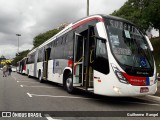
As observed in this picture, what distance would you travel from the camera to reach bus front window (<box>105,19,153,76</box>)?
10.0 meters

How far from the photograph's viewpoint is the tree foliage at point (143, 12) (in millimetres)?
29844

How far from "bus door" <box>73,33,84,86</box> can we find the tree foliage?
57.5 feet

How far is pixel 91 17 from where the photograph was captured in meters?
11.6

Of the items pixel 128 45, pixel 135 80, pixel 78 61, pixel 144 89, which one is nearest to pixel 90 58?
pixel 78 61

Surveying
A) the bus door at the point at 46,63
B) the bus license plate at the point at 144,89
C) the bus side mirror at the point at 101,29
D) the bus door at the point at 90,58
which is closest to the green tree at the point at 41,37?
the bus door at the point at 46,63

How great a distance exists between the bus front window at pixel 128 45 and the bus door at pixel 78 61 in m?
2.11

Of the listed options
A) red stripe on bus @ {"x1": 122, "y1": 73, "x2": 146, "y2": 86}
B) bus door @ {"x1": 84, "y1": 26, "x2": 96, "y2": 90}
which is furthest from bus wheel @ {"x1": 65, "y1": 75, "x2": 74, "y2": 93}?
red stripe on bus @ {"x1": 122, "y1": 73, "x2": 146, "y2": 86}

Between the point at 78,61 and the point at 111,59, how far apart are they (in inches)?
110

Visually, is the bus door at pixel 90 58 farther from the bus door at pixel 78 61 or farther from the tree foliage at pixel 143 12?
the tree foliage at pixel 143 12

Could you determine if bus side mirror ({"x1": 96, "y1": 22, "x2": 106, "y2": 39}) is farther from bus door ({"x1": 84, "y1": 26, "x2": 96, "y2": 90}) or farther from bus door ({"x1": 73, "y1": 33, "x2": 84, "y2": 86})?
bus door ({"x1": 73, "y1": 33, "x2": 84, "y2": 86})

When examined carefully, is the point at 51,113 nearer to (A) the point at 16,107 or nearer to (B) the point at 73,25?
(A) the point at 16,107

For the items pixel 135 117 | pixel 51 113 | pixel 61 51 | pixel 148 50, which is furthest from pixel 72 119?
pixel 61 51

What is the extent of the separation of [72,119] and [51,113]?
971mm

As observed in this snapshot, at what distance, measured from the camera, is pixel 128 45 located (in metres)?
10.4
